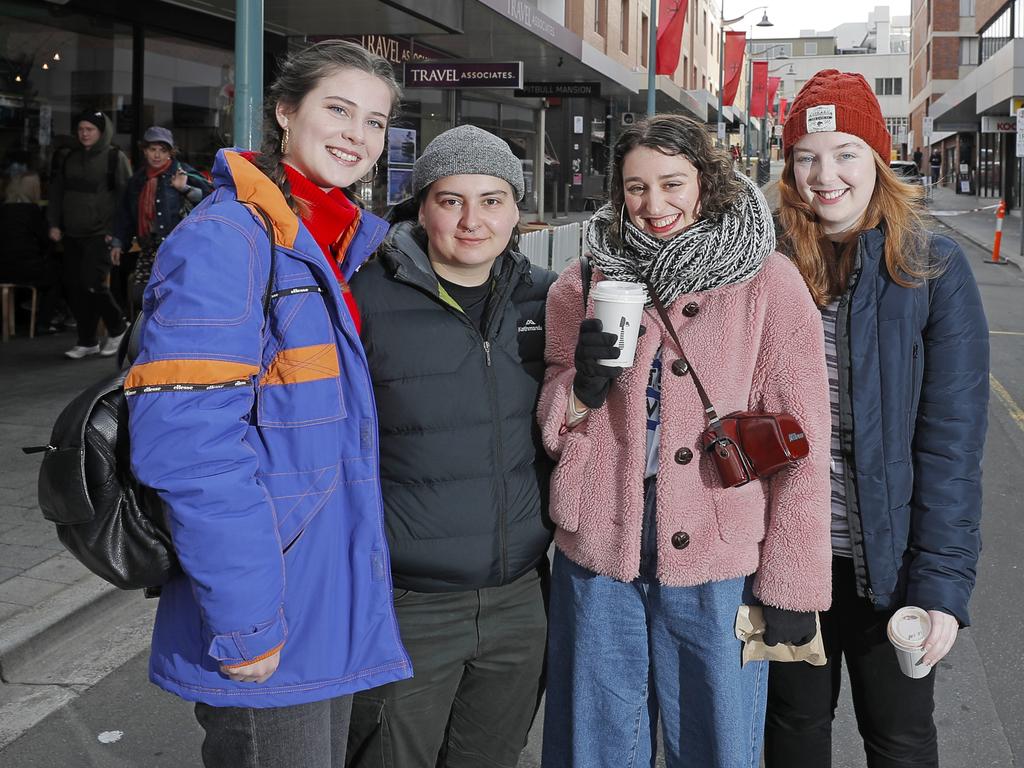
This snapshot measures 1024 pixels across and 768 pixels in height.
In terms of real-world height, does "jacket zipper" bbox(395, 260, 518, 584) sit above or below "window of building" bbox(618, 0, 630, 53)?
below

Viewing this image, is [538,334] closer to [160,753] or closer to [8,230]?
[160,753]

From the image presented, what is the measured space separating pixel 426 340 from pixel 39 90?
10.2 metres

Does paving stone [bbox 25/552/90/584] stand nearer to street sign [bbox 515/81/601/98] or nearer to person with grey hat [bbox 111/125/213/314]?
person with grey hat [bbox 111/125/213/314]

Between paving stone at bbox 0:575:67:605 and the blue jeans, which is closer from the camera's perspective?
the blue jeans

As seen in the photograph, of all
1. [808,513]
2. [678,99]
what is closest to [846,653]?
[808,513]

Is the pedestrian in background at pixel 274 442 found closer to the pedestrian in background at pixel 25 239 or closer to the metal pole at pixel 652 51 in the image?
the pedestrian in background at pixel 25 239

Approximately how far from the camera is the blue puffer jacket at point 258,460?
185 cm

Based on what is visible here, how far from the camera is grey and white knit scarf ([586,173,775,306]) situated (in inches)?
92.2

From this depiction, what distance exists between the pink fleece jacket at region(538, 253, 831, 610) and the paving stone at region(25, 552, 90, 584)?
3.23m

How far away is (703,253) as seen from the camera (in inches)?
92.1

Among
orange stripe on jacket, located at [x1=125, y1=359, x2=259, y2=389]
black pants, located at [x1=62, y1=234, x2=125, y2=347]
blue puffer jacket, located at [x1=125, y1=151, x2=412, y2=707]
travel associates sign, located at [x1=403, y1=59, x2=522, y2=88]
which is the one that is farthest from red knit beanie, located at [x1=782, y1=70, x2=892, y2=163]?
travel associates sign, located at [x1=403, y1=59, x2=522, y2=88]

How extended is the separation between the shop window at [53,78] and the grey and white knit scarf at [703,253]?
9.95m

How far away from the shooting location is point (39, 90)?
10.9 meters

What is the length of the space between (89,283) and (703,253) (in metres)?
8.36
